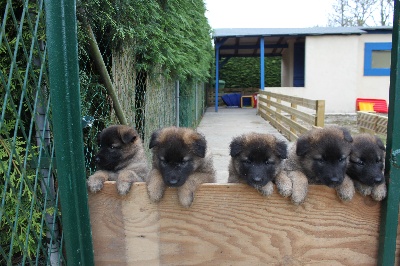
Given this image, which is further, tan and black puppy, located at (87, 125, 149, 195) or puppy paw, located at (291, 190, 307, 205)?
tan and black puppy, located at (87, 125, 149, 195)

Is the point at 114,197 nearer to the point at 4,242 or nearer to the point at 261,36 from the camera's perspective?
the point at 4,242

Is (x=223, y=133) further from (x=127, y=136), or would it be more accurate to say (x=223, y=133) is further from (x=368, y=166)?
(x=368, y=166)

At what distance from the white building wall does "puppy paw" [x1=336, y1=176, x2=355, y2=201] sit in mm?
17782

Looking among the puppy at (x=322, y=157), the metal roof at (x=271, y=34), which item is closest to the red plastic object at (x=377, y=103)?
the metal roof at (x=271, y=34)

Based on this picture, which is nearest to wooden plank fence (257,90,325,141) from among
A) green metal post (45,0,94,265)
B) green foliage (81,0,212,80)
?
green foliage (81,0,212,80)

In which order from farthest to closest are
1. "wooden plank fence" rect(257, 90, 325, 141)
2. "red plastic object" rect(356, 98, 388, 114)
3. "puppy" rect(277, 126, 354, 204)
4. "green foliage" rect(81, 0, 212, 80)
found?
1. "red plastic object" rect(356, 98, 388, 114)
2. "wooden plank fence" rect(257, 90, 325, 141)
3. "green foliage" rect(81, 0, 212, 80)
4. "puppy" rect(277, 126, 354, 204)

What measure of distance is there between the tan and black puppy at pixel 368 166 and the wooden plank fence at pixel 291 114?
657 cm

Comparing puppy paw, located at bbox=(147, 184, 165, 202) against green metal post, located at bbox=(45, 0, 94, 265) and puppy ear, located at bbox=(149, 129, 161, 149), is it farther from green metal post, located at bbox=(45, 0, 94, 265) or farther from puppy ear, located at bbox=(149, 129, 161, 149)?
puppy ear, located at bbox=(149, 129, 161, 149)

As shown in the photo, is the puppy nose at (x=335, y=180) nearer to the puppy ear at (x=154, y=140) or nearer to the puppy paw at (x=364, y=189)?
the puppy paw at (x=364, y=189)

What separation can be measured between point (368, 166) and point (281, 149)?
0.58 metres

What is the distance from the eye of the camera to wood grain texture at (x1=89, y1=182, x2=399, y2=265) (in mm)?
2062

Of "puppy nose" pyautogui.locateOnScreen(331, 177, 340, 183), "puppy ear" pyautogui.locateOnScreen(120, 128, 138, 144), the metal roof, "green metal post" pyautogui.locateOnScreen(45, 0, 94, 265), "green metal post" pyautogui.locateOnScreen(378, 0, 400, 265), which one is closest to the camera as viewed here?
"green metal post" pyautogui.locateOnScreen(45, 0, 94, 265)

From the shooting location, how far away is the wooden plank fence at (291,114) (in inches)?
360

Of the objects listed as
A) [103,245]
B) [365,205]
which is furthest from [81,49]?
[365,205]
